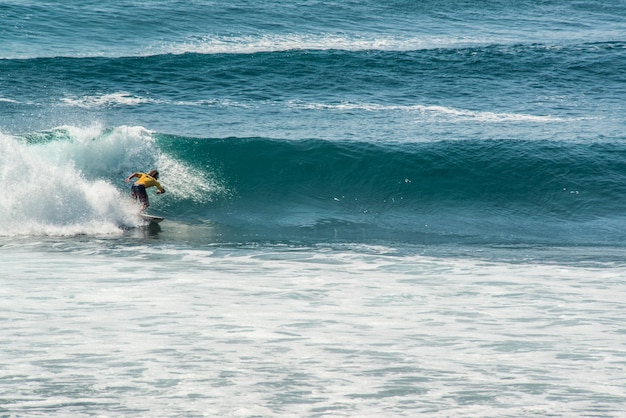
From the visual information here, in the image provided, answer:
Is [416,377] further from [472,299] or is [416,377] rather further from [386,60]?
[386,60]

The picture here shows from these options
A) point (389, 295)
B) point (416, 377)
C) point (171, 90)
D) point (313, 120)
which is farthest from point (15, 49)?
point (416, 377)

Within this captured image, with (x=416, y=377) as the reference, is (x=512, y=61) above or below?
above

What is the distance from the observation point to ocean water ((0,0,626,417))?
7.62 meters

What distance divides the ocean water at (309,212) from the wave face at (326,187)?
0.19 ft

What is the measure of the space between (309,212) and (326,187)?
143 cm

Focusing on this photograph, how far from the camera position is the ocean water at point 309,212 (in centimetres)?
762

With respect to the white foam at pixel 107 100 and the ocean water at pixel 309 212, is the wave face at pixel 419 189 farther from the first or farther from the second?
the white foam at pixel 107 100

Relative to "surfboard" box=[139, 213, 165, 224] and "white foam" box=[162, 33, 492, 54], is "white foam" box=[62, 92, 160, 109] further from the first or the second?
"surfboard" box=[139, 213, 165, 224]

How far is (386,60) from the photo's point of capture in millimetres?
25844

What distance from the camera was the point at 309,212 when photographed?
15812 mm

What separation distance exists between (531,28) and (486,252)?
21072 mm

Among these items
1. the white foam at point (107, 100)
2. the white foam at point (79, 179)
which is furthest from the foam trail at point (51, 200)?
the white foam at point (107, 100)

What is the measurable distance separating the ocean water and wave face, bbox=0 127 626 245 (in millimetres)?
59

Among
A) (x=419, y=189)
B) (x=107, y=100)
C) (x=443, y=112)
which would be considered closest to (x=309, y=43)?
(x=443, y=112)
